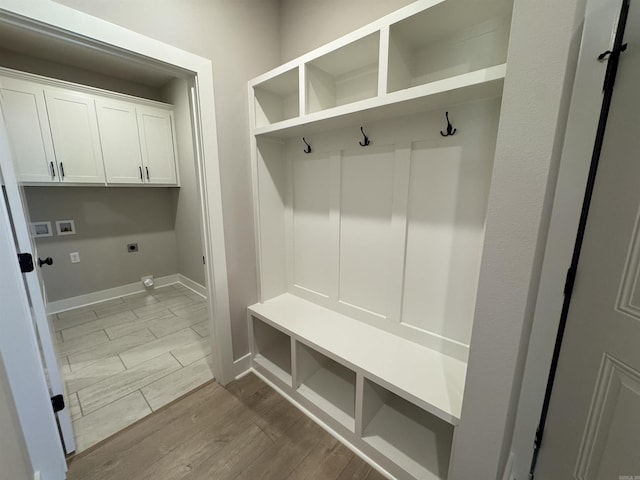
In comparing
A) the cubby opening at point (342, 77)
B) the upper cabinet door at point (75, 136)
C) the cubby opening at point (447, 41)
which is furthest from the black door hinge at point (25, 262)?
the upper cabinet door at point (75, 136)

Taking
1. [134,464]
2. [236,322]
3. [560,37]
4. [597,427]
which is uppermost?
[560,37]

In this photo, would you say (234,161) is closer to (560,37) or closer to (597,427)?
(560,37)

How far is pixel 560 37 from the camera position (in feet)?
1.99

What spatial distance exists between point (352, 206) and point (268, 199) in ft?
2.15

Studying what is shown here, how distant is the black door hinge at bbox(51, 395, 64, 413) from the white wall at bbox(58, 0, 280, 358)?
89cm

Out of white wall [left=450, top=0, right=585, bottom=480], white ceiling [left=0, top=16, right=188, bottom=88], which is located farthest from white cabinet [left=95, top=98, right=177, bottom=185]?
white wall [left=450, top=0, right=585, bottom=480]

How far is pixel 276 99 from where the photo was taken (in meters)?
1.78

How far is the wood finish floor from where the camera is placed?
1224 mm

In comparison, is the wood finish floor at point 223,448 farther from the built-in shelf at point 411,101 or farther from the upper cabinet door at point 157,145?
the upper cabinet door at point 157,145

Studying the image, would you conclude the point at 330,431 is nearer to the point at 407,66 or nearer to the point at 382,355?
the point at 382,355

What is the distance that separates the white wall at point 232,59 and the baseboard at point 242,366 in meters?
0.06

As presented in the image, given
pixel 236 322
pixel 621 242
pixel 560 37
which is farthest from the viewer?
pixel 236 322

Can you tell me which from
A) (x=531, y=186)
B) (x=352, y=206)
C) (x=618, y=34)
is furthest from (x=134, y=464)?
(x=618, y=34)

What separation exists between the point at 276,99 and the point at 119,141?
2.21 metres
